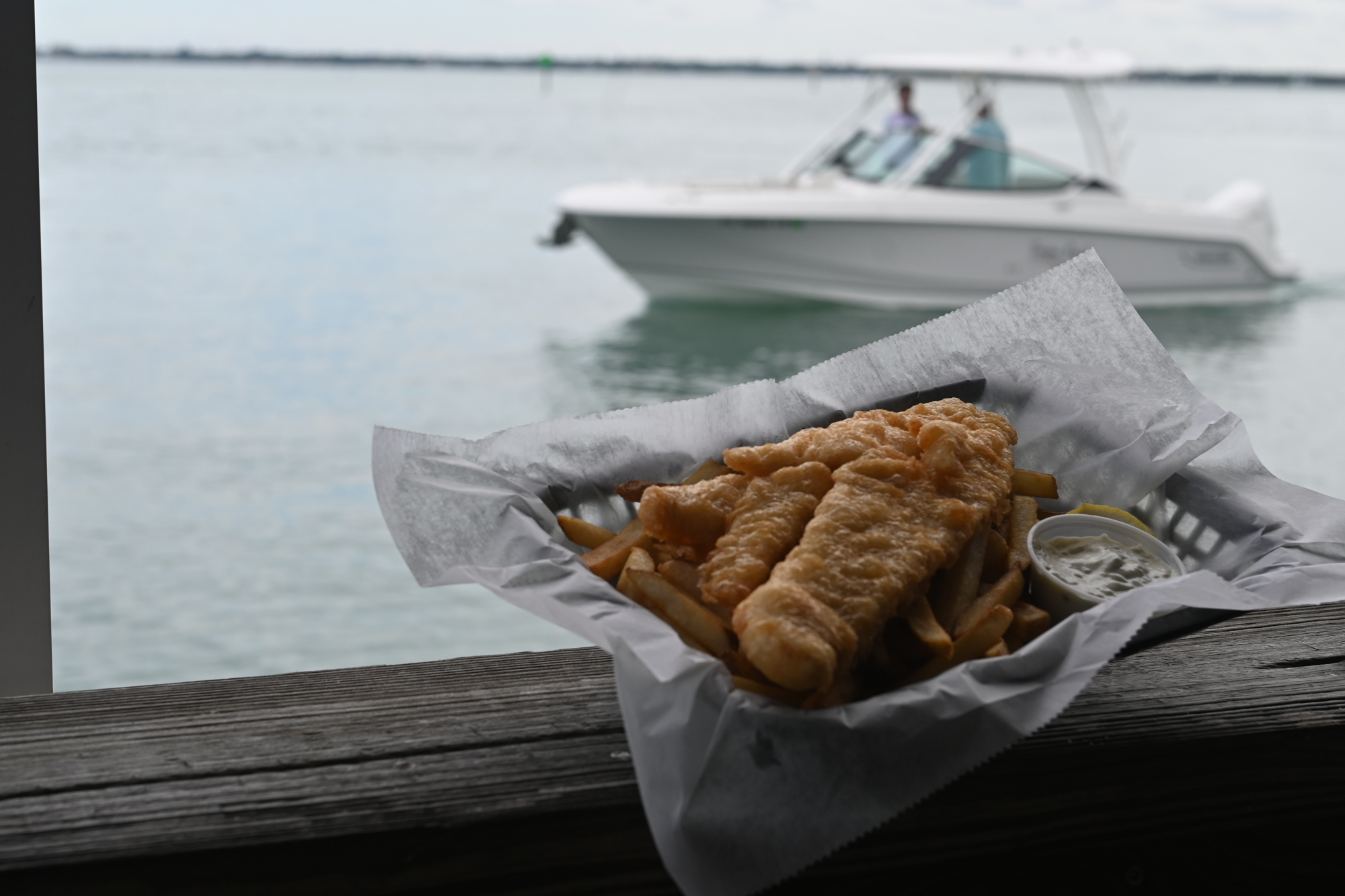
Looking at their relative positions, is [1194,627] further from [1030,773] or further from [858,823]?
[858,823]

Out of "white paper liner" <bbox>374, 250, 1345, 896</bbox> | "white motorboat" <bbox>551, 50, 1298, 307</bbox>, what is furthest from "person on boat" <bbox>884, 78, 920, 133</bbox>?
"white paper liner" <bbox>374, 250, 1345, 896</bbox>

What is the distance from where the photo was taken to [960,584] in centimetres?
126

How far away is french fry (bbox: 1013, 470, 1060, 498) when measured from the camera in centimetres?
150

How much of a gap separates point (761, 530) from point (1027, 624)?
299 millimetres

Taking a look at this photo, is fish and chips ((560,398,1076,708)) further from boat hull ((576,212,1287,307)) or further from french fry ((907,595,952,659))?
boat hull ((576,212,1287,307))

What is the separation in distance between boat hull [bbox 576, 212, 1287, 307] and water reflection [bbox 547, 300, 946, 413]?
1.52ft

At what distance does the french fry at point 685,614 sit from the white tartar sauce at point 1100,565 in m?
0.44

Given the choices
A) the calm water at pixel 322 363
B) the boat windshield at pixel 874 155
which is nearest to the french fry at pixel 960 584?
the calm water at pixel 322 363

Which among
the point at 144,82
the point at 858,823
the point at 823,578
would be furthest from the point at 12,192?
the point at 144,82

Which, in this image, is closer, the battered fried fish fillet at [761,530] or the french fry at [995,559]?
the battered fried fish fillet at [761,530]

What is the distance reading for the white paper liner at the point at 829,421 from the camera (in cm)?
91

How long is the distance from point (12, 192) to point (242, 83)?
339 ft

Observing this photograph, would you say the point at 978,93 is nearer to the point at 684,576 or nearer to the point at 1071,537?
the point at 1071,537

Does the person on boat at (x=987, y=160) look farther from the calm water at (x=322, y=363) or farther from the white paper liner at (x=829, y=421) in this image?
the white paper liner at (x=829, y=421)
